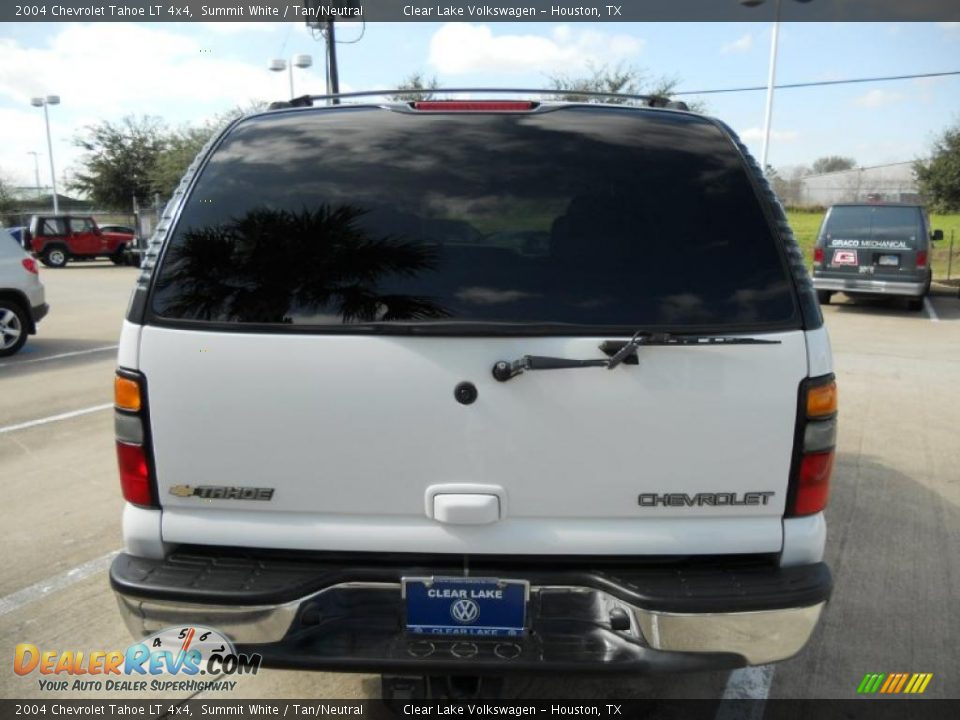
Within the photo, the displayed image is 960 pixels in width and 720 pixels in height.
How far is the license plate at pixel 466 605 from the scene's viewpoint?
198cm

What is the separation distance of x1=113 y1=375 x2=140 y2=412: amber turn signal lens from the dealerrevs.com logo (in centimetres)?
62

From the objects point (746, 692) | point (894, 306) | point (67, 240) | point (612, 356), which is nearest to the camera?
point (612, 356)

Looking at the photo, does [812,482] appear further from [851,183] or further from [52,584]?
[851,183]

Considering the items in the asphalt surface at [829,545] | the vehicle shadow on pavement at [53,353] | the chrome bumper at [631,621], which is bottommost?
the vehicle shadow on pavement at [53,353]

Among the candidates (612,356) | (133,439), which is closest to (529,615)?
(612,356)

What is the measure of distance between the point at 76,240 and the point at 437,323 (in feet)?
92.0

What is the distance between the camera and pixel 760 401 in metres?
1.97

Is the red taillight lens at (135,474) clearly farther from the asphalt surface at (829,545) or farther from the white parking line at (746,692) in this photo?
the white parking line at (746,692)

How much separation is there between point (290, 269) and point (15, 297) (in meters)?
8.84

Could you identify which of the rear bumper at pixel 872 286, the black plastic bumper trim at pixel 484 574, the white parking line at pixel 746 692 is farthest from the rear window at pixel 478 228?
the rear bumper at pixel 872 286

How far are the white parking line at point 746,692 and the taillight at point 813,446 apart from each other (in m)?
0.97

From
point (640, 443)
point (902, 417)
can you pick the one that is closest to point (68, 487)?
point (640, 443)

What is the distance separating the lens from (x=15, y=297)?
30.2ft

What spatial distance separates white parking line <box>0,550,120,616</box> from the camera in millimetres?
3330
